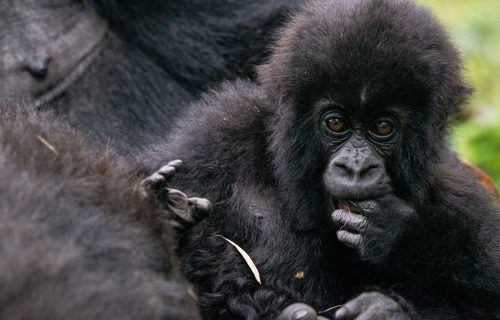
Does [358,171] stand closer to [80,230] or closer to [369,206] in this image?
[369,206]

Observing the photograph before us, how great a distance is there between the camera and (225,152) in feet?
10.8

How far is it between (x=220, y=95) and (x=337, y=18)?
66 centimetres

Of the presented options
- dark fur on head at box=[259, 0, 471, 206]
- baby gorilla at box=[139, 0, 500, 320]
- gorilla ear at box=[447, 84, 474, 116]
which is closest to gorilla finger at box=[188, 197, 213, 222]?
baby gorilla at box=[139, 0, 500, 320]

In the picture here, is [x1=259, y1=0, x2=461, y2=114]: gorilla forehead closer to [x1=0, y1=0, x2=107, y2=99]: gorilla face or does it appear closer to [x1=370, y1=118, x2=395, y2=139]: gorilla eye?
[x1=370, y1=118, x2=395, y2=139]: gorilla eye

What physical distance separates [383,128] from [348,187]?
0.90 ft

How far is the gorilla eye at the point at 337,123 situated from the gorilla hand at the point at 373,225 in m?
0.29

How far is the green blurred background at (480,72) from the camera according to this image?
5188 millimetres

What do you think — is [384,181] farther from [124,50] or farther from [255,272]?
[124,50]

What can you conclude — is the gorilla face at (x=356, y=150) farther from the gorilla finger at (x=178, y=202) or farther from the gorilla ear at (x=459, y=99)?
the gorilla finger at (x=178, y=202)

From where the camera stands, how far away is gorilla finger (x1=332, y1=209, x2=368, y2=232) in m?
2.93

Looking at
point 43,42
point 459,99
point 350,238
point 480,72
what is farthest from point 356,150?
point 480,72

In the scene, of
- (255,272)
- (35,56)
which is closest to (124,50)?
(35,56)

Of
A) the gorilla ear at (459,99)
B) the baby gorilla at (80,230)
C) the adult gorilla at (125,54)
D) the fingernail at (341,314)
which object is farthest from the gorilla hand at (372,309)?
the adult gorilla at (125,54)

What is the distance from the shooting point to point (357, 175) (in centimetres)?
297
